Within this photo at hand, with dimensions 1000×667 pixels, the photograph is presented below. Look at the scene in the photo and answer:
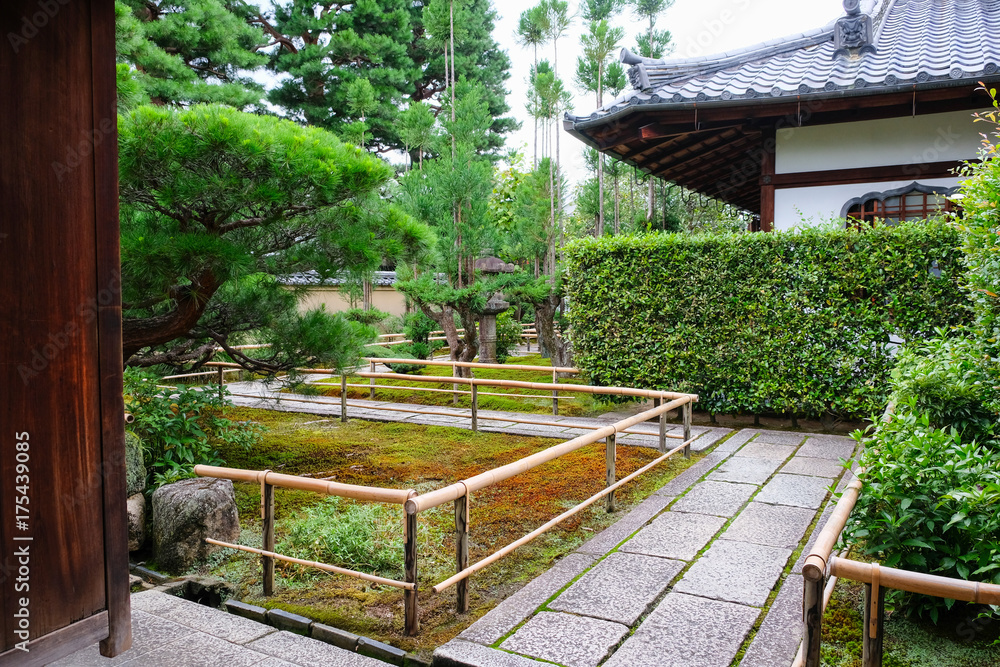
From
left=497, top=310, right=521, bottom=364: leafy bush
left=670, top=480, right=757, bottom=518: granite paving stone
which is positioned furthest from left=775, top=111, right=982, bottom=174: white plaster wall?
left=497, top=310, right=521, bottom=364: leafy bush

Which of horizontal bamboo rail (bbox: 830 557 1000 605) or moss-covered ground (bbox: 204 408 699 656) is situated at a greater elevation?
horizontal bamboo rail (bbox: 830 557 1000 605)

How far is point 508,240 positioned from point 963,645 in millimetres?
10172

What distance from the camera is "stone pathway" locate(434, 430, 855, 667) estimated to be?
2641 mm

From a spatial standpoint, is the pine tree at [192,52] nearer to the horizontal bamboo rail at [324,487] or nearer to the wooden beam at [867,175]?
the wooden beam at [867,175]

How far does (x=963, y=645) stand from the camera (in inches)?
101

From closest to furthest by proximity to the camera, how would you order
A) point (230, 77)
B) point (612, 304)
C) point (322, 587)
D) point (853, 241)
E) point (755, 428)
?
point (322, 587), point (853, 241), point (755, 428), point (612, 304), point (230, 77)

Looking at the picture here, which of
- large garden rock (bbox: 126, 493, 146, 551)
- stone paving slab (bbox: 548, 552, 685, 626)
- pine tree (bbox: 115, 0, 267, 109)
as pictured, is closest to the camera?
stone paving slab (bbox: 548, 552, 685, 626)

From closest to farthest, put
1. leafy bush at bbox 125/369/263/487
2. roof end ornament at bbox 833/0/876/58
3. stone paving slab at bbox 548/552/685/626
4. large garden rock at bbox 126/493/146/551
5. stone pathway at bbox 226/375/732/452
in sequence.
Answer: stone paving slab at bbox 548/552/685/626
large garden rock at bbox 126/493/146/551
leafy bush at bbox 125/369/263/487
stone pathway at bbox 226/375/732/452
roof end ornament at bbox 833/0/876/58

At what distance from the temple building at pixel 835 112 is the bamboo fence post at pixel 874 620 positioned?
5866 millimetres

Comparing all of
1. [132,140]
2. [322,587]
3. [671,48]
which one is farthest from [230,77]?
[322,587]

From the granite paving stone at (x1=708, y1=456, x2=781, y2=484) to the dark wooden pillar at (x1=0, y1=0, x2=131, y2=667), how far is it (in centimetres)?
442

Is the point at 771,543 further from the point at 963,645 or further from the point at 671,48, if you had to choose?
the point at 671,48

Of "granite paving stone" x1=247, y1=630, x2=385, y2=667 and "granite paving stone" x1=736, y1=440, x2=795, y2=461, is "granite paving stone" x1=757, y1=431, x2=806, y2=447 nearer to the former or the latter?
"granite paving stone" x1=736, y1=440, x2=795, y2=461

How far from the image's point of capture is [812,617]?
77.0 inches
